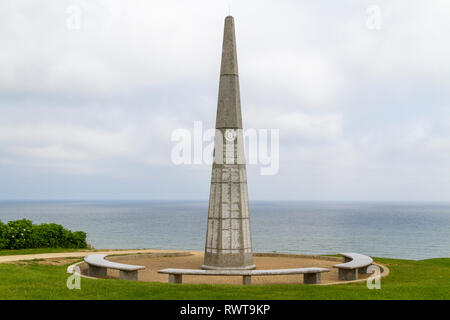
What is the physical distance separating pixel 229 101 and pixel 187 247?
44.7 metres

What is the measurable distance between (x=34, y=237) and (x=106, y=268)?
1165 centimetres

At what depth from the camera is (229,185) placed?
1516 cm

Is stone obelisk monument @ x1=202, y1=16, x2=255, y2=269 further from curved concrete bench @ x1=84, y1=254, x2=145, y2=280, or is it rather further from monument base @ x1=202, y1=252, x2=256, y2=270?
curved concrete bench @ x1=84, y1=254, x2=145, y2=280

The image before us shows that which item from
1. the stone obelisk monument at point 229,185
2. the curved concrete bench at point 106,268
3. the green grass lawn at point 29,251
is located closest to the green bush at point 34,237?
the green grass lawn at point 29,251

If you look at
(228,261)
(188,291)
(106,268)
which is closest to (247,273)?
(188,291)

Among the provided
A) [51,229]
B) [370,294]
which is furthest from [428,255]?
[370,294]

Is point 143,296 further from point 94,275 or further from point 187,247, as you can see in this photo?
point 187,247

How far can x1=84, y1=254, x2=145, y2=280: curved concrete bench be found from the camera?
12625 mm

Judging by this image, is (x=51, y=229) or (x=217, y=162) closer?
(x=217, y=162)

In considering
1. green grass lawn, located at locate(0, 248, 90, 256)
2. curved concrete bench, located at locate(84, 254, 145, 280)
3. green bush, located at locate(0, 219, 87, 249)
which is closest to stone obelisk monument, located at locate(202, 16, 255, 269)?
curved concrete bench, located at locate(84, 254, 145, 280)

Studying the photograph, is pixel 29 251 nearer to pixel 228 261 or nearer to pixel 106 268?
pixel 106 268

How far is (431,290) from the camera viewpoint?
10477mm

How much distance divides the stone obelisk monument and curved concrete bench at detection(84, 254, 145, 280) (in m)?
3.30
